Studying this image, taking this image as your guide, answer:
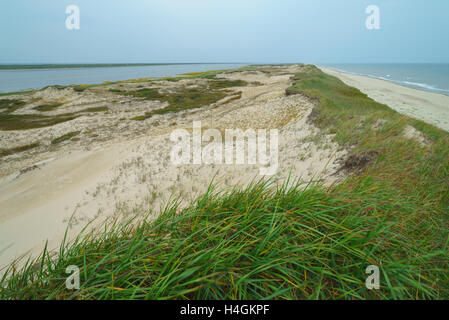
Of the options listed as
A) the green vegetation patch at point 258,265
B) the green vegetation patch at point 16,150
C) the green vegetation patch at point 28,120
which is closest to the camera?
the green vegetation patch at point 258,265

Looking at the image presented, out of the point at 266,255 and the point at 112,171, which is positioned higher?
the point at 266,255

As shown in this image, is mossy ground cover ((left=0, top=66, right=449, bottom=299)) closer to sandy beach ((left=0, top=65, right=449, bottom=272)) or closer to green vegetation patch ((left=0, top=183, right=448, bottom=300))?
green vegetation patch ((left=0, top=183, right=448, bottom=300))

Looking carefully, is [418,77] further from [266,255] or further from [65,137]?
[65,137]

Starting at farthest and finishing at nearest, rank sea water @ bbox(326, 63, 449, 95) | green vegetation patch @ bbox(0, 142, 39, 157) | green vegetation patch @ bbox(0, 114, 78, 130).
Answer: sea water @ bbox(326, 63, 449, 95), green vegetation patch @ bbox(0, 114, 78, 130), green vegetation patch @ bbox(0, 142, 39, 157)

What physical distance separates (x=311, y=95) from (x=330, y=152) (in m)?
12.2

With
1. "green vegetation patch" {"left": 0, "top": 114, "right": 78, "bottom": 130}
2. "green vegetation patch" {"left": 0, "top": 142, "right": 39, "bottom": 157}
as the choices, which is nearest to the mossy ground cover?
"green vegetation patch" {"left": 0, "top": 142, "right": 39, "bottom": 157}

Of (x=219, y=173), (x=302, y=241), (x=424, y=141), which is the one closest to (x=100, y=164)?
(x=219, y=173)

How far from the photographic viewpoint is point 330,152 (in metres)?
6.55

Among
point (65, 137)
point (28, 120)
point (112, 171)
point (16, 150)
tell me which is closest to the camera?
point (112, 171)

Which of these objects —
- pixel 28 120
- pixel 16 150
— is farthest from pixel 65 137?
pixel 28 120

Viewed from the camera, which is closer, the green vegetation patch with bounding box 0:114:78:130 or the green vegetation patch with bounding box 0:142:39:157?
the green vegetation patch with bounding box 0:142:39:157

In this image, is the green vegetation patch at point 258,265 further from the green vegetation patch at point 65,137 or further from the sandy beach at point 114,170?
the green vegetation patch at point 65,137

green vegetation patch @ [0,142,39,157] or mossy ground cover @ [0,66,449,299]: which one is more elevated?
mossy ground cover @ [0,66,449,299]

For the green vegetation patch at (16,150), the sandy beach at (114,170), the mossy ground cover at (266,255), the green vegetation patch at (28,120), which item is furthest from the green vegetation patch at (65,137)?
the mossy ground cover at (266,255)
